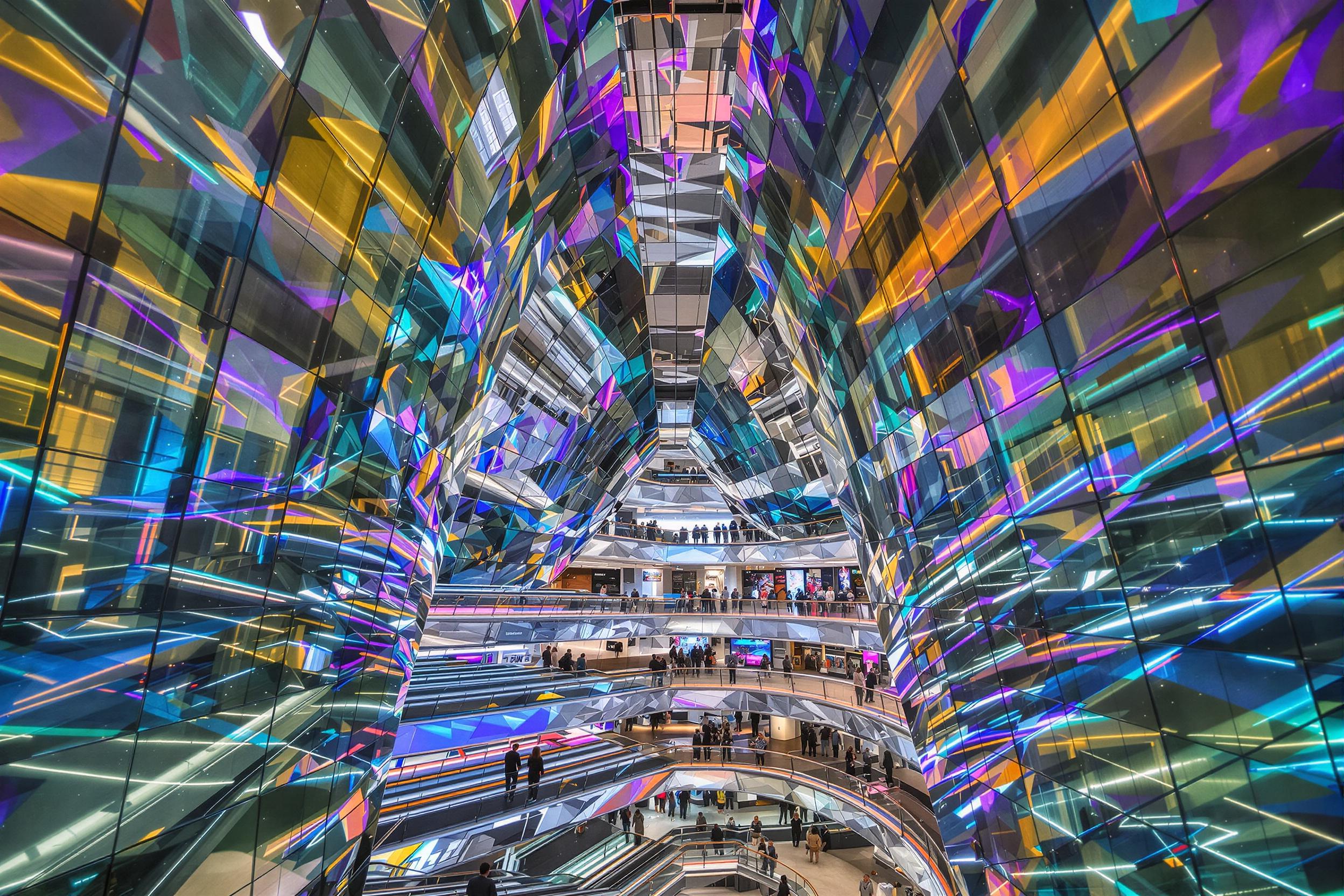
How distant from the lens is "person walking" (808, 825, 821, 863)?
29.0m

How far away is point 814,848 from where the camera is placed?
29047 mm

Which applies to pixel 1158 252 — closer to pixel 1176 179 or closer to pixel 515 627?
pixel 1176 179

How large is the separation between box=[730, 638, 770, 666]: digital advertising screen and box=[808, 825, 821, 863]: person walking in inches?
572

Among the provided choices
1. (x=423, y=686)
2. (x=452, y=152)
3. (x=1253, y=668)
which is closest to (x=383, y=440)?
(x=452, y=152)

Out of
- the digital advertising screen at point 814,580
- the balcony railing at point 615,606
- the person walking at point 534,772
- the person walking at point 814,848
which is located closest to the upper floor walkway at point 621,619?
the balcony railing at point 615,606

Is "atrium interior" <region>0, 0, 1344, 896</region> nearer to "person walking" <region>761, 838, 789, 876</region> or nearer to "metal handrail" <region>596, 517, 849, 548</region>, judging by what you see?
"person walking" <region>761, 838, 789, 876</region>

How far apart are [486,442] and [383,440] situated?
34.5 feet

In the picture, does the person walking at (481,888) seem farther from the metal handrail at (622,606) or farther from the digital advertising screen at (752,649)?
the digital advertising screen at (752,649)

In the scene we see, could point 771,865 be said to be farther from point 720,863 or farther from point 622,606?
point 622,606

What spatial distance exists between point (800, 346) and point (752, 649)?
110 feet

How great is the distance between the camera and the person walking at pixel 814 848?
29031 mm

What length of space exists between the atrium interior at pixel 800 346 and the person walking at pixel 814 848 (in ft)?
48.8

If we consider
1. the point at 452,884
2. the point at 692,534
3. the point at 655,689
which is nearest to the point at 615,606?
the point at 655,689

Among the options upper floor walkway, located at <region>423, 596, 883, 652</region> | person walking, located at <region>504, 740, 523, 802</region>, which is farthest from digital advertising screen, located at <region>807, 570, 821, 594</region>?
person walking, located at <region>504, 740, 523, 802</region>
